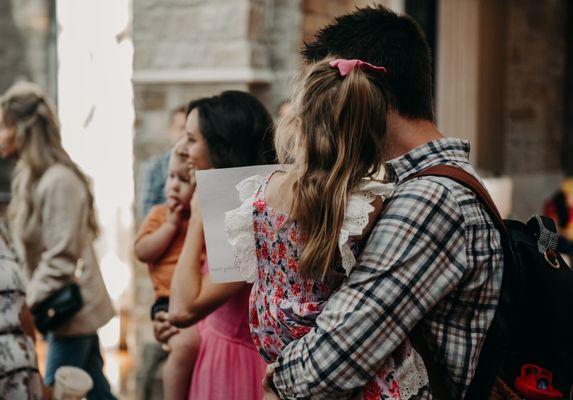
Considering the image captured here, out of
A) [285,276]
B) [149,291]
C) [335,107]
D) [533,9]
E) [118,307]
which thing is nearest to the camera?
[335,107]

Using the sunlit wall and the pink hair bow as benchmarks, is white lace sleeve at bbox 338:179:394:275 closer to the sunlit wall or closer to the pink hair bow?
the pink hair bow

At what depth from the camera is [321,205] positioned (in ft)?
6.28

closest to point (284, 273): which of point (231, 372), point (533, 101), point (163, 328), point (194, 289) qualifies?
point (194, 289)

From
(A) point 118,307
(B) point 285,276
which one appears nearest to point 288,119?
(B) point 285,276

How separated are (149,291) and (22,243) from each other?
65.8 inches

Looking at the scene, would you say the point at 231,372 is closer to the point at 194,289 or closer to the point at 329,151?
the point at 194,289

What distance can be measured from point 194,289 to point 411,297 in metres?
1.10

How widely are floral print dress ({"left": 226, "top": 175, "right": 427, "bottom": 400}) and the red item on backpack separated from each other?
0.76ft

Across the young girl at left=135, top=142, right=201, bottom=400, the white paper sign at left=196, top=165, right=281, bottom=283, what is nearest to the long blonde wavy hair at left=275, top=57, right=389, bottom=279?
the white paper sign at left=196, top=165, right=281, bottom=283

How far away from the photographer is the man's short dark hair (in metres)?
2.09

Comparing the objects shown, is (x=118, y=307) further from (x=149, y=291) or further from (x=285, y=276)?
(x=285, y=276)

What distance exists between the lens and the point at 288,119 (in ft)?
6.67

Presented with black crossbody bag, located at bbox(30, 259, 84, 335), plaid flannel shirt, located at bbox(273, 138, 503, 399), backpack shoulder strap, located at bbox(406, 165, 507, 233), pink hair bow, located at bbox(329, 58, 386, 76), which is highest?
pink hair bow, located at bbox(329, 58, 386, 76)

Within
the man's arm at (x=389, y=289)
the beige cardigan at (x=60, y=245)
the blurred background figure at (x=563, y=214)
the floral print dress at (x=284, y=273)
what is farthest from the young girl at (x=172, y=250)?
the blurred background figure at (x=563, y=214)
